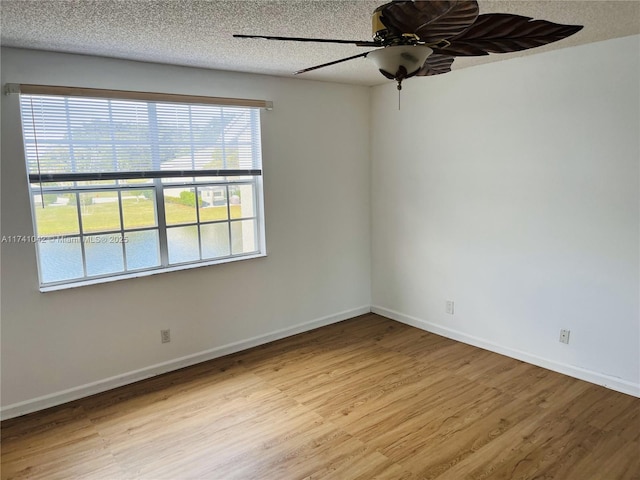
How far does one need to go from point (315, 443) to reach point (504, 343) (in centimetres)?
191

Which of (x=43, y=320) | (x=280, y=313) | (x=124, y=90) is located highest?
(x=124, y=90)

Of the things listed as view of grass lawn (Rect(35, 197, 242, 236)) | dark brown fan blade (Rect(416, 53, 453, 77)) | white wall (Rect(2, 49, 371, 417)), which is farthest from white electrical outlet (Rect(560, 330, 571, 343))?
view of grass lawn (Rect(35, 197, 242, 236))

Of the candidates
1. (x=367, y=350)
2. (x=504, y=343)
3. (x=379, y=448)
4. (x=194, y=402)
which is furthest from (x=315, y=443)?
(x=504, y=343)

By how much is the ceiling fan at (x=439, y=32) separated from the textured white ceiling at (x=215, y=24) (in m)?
0.62

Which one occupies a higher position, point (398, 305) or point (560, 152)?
point (560, 152)

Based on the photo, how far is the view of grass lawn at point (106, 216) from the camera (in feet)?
9.71

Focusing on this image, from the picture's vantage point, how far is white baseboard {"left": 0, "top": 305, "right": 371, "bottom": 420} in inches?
116

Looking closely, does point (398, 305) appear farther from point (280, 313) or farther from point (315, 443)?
point (315, 443)

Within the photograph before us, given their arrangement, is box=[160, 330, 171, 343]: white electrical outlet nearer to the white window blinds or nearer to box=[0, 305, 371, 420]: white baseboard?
box=[0, 305, 371, 420]: white baseboard

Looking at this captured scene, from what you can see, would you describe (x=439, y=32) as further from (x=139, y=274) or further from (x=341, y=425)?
(x=139, y=274)

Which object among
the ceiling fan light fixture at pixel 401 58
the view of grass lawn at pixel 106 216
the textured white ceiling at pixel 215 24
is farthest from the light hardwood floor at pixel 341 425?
the textured white ceiling at pixel 215 24

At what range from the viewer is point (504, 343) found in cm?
369

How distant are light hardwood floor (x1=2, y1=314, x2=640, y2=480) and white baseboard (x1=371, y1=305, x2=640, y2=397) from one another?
0.07 meters

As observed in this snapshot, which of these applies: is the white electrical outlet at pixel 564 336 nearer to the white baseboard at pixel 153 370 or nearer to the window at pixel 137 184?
the white baseboard at pixel 153 370
